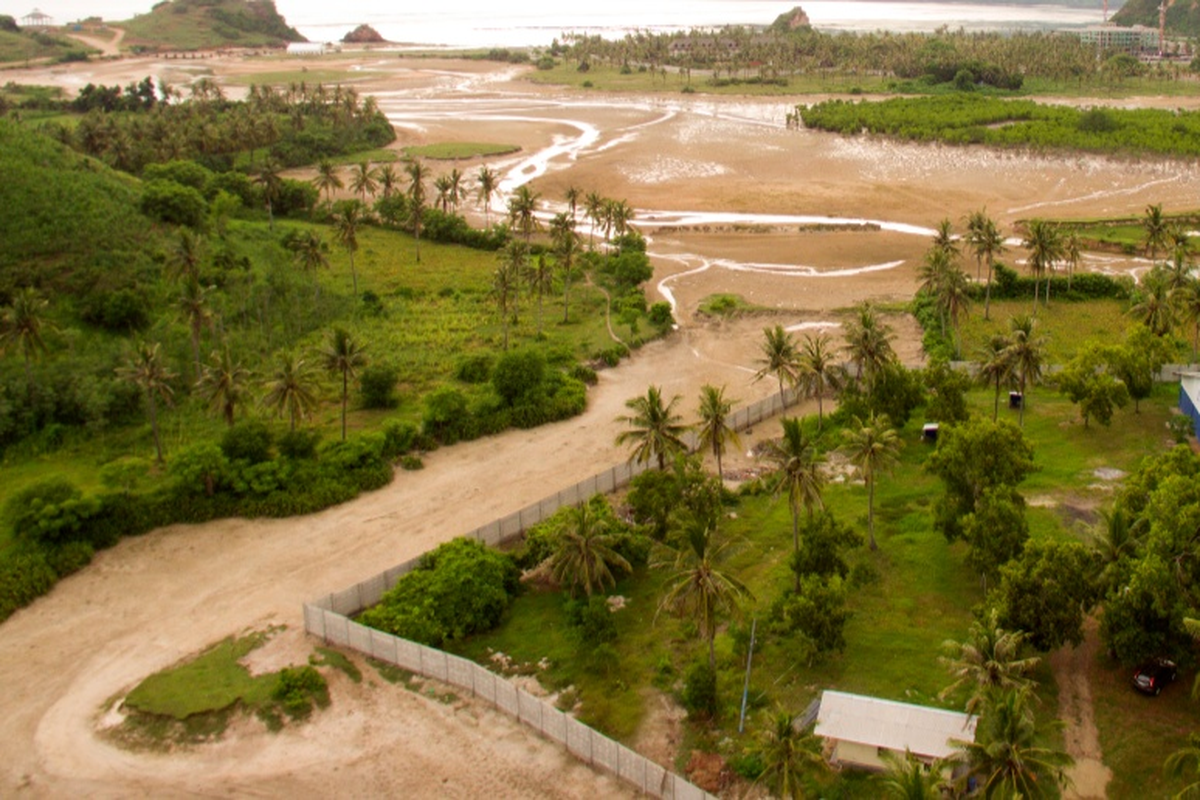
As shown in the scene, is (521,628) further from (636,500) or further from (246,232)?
(246,232)

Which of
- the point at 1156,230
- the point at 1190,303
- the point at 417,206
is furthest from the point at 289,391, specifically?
the point at 1156,230

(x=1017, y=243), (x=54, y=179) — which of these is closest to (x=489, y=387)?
(x=54, y=179)

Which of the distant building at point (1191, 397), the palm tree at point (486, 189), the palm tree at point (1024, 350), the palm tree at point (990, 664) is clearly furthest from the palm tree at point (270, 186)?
the palm tree at point (990, 664)

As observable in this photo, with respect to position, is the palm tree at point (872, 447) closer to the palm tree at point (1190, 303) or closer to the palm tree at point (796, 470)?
the palm tree at point (796, 470)

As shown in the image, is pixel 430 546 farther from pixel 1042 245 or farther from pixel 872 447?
pixel 1042 245

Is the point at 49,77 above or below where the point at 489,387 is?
above

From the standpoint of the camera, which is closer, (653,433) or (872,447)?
(872,447)

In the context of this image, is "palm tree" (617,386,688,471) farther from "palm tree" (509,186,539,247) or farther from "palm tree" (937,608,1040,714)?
"palm tree" (509,186,539,247)
